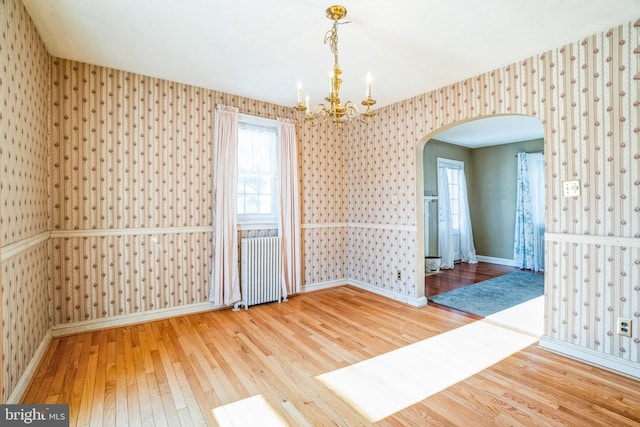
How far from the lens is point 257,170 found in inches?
162

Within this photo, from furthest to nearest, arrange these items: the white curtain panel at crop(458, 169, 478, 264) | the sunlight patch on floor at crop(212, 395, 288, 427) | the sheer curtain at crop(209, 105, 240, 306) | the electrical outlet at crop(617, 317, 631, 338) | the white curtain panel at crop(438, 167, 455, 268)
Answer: the white curtain panel at crop(458, 169, 478, 264) → the white curtain panel at crop(438, 167, 455, 268) → the sheer curtain at crop(209, 105, 240, 306) → the electrical outlet at crop(617, 317, 631, 338) → the sunlight patch on floor at crop(212, 395, 288, 427)

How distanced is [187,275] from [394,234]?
2.83 meters

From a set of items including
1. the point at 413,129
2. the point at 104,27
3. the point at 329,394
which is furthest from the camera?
the point at 413,129

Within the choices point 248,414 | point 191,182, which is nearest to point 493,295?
A: point 248,414

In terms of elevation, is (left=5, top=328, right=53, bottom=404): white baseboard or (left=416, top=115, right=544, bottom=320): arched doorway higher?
(left=416, top=115, right=544, bottom=320): arched doorway

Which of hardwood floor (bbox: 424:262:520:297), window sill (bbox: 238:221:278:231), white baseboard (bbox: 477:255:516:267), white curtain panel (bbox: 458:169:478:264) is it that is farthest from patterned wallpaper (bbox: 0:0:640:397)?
white baseboard (bbox: 477:255:516:267)

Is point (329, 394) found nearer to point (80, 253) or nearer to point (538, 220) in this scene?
point (80, 253)

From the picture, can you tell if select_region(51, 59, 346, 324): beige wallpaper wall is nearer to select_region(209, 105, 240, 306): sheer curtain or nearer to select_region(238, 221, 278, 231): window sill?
select_region(209, 105, 240, 306): sheer curtain

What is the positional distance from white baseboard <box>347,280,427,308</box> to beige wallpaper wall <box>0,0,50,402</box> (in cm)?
379

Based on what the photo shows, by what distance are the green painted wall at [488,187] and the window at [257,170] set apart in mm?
3571

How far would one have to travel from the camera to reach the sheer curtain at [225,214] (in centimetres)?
368

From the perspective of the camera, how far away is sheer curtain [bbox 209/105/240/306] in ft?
12.1

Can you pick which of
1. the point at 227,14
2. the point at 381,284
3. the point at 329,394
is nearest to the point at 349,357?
the point at 329,394

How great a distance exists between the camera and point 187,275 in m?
3.59
